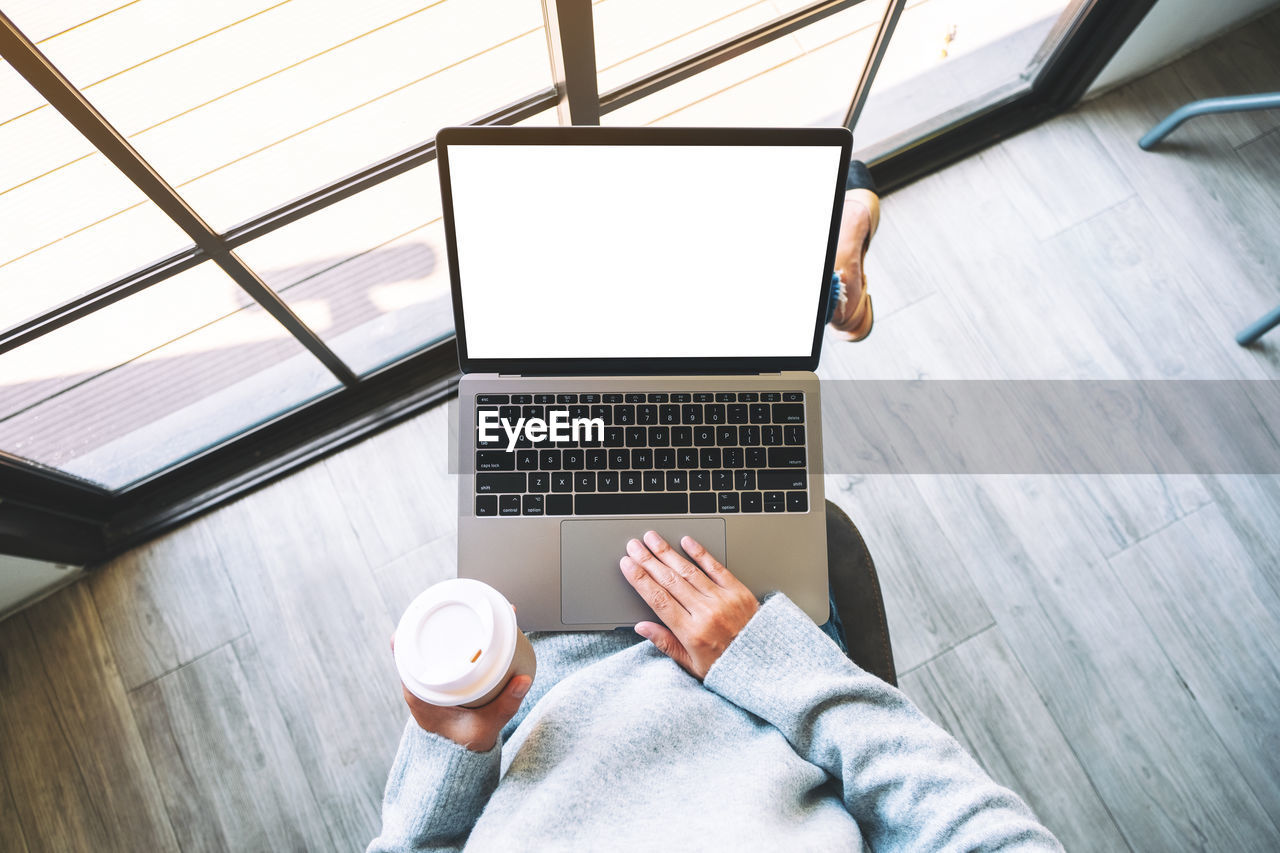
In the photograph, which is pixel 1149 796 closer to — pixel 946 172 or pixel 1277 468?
pixel 1277 468

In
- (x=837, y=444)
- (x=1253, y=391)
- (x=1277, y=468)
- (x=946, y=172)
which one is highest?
(x=946, y=172)

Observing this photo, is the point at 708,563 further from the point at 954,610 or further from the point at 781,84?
the point at 781,84

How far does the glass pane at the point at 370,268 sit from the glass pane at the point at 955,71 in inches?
35.4

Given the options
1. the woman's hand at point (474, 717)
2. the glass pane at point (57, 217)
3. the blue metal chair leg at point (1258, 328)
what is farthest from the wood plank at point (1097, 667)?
the glass pane at point (57, 217)

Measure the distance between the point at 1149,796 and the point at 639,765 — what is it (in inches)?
41.1

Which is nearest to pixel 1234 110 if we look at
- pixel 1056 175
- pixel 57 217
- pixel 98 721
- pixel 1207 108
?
pixel 1207 108

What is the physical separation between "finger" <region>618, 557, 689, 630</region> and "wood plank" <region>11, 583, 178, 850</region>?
1.00 m

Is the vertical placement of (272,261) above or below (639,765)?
above

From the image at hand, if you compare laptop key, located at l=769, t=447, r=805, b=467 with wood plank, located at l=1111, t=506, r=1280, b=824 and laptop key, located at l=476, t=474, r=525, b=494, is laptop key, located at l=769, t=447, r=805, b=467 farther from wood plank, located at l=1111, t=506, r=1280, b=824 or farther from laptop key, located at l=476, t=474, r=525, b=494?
wood plank, located at l=1111, t=506, r=1280, b=824

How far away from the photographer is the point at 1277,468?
4.64 feet

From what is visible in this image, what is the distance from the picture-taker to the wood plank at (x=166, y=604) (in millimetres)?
1319

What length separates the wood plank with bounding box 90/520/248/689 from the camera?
1.32 metres

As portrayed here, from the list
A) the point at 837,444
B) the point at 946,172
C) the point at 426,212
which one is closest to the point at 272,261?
the point at 426,212

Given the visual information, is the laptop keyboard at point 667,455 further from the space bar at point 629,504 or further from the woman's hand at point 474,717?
the woman's hand at point 474,717
